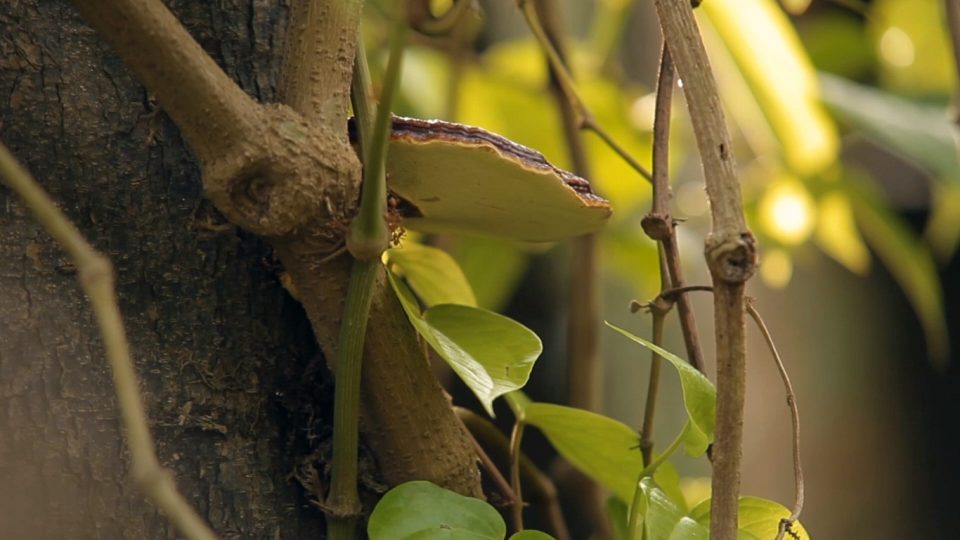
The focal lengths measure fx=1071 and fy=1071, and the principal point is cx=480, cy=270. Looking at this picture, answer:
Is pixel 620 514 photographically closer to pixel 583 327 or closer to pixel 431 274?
pixel 431 274

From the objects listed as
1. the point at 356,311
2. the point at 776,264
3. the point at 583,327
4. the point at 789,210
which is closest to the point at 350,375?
the point at 356,311

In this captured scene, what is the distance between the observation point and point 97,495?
357 millimetres

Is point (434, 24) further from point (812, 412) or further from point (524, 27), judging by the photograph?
point (812, 412)

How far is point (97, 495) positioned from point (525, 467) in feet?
0.88

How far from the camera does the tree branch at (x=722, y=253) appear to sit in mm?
309

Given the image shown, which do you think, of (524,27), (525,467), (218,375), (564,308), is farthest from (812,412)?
(218,375)

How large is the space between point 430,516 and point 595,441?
0.34ft

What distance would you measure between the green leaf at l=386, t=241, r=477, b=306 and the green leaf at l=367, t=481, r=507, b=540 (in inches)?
4.8

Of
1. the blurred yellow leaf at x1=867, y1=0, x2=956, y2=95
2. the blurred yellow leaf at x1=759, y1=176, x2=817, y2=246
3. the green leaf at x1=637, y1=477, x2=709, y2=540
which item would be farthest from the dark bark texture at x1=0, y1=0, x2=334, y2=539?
the blurred yellow leaf at x1=867, y1=0, x2=956, y2=95

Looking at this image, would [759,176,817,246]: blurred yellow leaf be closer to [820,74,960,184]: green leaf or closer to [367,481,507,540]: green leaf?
[820,74,960,184]: green leaf

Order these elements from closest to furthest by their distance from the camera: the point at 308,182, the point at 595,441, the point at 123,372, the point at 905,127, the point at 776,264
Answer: the point at 123,372 < the point at 308,182 < the point at 595,441 < the point at 905,127 < the point at 776,264

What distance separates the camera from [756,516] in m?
0.42

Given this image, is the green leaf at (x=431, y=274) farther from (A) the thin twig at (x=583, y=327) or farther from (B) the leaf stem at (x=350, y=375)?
(A) the thin twig at (x=583, y=327)

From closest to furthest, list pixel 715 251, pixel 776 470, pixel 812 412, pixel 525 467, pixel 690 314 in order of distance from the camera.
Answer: pixel 715 251 < pixel 690 314 < pixel 525 467 < pixel 776 470 < pixel 812 412
